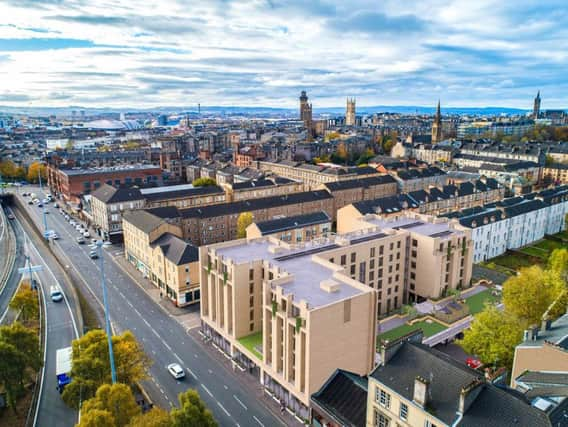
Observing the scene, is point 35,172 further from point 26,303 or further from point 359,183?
point 26,303

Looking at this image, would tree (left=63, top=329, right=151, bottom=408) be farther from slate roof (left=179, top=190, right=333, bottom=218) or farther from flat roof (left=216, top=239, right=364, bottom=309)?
slate roof (left=179, top=190, right=333, bottom=218)

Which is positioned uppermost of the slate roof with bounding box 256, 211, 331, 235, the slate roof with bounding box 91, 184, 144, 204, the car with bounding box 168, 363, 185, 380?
the slate roof with bounding box 91, 184, 144, 204

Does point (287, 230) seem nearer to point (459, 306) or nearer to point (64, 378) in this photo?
point (459, 306)

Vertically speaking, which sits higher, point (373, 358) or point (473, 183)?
point (473, 183)

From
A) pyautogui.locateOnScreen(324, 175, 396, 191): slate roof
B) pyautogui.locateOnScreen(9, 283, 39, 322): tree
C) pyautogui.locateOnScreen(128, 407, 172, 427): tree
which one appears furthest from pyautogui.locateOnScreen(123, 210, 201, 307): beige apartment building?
pyautogui.locateOnScreen(324, 175, 396, 191): slate roof

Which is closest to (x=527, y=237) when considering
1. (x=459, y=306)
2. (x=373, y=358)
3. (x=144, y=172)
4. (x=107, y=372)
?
(x=459, y=306)

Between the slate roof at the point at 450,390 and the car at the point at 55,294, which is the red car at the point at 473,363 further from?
the car at the point at 55,294
